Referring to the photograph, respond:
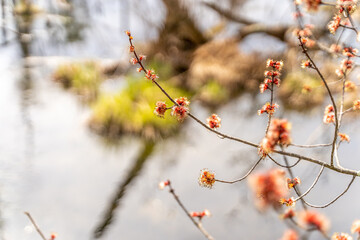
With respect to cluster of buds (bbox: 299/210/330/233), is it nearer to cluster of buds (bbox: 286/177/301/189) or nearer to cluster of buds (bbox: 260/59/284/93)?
cluster of buds (bbox: 286/177/301/189)

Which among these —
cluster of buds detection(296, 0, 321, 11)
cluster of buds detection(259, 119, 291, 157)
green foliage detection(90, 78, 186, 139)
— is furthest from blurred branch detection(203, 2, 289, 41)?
cluster of buds detection(259, 119, 291, 157)

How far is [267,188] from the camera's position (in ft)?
2.33

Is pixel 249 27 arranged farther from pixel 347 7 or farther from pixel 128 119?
pixel 347 7

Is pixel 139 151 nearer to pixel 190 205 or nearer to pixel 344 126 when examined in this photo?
pixel 190 205

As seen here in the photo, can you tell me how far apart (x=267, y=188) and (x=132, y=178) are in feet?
7.85

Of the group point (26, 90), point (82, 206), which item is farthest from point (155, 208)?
point (26, 90)

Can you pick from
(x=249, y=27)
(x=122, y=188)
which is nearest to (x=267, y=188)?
(x=122, y=188)

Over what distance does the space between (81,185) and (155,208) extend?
0.71 meters

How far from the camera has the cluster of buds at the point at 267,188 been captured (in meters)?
0.71

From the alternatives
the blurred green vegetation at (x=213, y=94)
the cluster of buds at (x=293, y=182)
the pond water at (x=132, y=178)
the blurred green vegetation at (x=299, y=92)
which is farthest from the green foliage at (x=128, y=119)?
the cluster of buds at (x=293, y=182)

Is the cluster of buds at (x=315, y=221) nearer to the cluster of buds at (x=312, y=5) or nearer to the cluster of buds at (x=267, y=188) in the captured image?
the cluster of buds at (x=267, y=188)

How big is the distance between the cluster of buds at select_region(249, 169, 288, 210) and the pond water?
1.40 metres

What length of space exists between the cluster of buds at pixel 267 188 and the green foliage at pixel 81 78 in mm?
4885

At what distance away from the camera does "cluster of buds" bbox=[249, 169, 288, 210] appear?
2.31 ft
